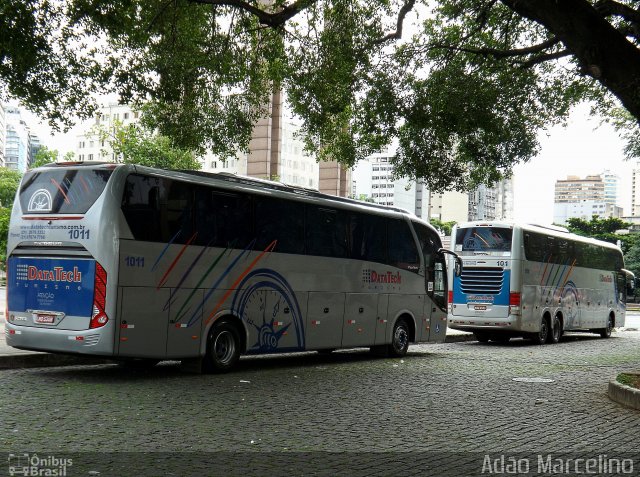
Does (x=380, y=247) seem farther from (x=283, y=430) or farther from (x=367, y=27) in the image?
(x=283, y=430)

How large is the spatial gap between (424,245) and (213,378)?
844 centimetres

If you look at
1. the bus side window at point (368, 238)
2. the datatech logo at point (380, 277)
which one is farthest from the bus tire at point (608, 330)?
the bus side window at point (368, 238)

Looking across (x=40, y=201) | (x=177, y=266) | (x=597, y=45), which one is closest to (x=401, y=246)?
(x=177, y=266)

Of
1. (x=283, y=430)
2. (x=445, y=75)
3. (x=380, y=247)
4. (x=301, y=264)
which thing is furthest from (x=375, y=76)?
(x=283, y=430)

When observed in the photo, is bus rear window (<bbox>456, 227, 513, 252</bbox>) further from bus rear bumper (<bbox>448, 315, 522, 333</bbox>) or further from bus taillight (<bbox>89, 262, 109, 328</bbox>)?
bus taillight (<bbox>89, 262, 109, 328</bbox>)

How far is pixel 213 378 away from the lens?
13.3 meters

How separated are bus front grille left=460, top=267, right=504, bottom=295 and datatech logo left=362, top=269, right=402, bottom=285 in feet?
21.9

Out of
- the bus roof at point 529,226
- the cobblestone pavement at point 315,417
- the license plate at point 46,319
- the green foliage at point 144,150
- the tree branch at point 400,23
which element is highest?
the green foliage at point 144,150

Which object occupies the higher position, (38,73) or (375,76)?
(375,76)

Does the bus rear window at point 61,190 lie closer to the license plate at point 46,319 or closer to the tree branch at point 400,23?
the license plate at point 46,319

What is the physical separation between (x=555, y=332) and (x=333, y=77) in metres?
13.6

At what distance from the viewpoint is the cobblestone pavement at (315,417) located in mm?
7270

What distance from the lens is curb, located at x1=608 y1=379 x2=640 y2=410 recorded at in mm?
11094

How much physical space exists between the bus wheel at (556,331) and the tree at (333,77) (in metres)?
6.97
